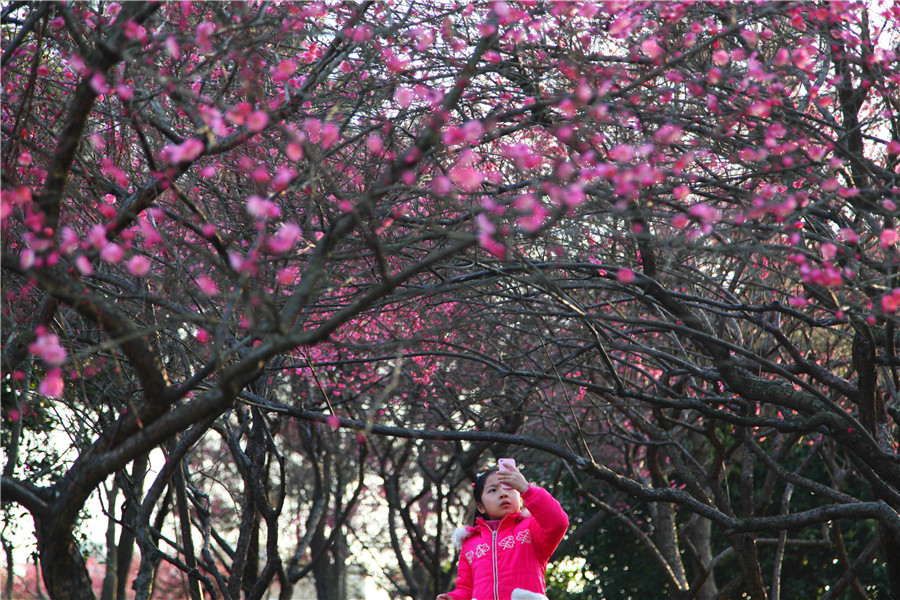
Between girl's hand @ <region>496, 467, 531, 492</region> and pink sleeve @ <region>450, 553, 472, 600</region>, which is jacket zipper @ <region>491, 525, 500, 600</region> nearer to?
pink sleeve @ <region>450, 553, 472, 600</region>

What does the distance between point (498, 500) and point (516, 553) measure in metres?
0.33

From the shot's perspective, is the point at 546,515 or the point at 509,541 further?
the point at 509,541

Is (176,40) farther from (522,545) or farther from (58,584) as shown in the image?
(522,545)

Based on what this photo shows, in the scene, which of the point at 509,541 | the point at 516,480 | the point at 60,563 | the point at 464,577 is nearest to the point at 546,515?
the point at 516,480

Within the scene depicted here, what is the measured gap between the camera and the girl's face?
4.96 meters

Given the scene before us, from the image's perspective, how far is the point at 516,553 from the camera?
4762 mm

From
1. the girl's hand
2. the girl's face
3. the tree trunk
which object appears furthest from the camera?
the girl's face

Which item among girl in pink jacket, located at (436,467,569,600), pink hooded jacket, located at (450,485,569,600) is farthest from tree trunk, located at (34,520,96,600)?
pink hooded jacket, located at (450,485,569,600)

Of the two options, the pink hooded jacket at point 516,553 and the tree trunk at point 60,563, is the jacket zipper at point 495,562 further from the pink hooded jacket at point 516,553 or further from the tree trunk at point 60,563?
the tree trunk at point 60,563

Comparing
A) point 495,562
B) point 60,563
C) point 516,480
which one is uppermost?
point 516,480

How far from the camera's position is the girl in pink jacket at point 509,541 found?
15.1 feet

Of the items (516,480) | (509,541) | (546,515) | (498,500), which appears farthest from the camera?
(498,500)

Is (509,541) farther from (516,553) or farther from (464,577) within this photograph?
(464,577)

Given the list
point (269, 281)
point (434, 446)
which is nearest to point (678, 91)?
point (269, 281)
